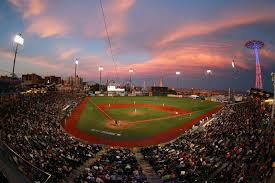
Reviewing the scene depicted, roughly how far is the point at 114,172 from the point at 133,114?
30.7 meters

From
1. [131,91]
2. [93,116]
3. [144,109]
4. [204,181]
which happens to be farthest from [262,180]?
[131,91]

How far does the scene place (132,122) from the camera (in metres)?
40.2

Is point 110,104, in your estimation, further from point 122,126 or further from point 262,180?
point 262,180

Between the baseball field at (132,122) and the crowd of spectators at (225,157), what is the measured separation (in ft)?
25.3

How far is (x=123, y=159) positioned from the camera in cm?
2003

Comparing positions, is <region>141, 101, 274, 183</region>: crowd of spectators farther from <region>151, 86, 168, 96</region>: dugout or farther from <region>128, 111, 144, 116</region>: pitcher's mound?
<region>151, 86, 168, 96</region>: dugout

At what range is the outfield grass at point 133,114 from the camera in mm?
43694

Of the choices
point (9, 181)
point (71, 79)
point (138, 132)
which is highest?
point (71, 79)

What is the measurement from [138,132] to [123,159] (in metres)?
14.0

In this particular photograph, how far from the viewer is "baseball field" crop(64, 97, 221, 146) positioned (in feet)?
102

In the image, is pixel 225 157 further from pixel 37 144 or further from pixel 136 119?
pixel 136 119

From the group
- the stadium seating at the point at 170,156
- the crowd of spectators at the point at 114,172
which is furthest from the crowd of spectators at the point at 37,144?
the crowd of spectators at the point at 114,172

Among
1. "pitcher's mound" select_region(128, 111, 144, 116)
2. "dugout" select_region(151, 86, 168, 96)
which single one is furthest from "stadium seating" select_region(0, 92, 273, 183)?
"dugout" select_region(151, 86, 168, 96)

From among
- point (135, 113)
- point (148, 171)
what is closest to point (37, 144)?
point (148, 171)
